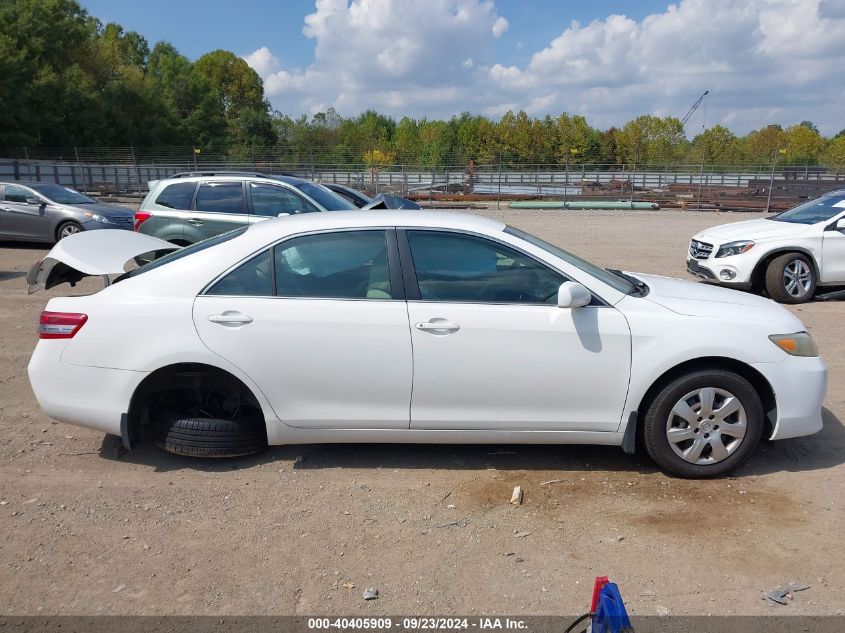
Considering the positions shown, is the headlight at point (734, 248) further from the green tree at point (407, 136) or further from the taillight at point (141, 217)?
the green tree at point (407, 136)

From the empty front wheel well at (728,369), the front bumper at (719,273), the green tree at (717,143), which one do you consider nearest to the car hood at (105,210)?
the front bumper at (719,273)

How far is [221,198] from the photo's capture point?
9.58m

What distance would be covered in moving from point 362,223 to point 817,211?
28.2 feet

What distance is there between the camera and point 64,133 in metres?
52.7

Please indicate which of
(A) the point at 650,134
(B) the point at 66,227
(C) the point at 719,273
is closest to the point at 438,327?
(C) the point at 719,273

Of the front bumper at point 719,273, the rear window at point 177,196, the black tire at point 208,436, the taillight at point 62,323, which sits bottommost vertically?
the black tire at point 208,436

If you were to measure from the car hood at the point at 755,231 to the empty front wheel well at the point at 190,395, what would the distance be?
800 centimetres

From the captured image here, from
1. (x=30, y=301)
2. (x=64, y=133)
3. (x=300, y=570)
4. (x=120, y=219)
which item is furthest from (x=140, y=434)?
(x=64, y=133)

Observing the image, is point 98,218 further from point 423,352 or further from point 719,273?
point 423,352

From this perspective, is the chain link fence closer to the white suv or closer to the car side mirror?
the white suv

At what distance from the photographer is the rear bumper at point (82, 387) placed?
4.11m

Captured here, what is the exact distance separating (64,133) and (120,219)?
45429mm

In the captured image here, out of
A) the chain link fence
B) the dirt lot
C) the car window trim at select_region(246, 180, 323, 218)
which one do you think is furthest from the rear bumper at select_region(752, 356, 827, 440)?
the chain link fence

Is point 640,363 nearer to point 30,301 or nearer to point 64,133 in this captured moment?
point 30,301
